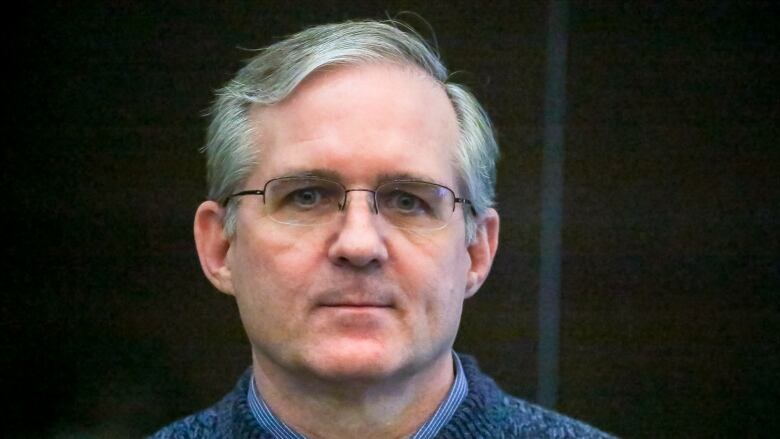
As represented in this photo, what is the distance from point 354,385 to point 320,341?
111mm

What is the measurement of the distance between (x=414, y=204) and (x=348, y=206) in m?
0.13

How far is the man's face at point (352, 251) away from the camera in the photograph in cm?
164

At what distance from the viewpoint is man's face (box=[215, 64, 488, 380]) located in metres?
1.64

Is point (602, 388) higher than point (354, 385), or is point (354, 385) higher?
point (354, 385)

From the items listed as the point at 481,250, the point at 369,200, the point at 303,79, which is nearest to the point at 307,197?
the point at 369,200

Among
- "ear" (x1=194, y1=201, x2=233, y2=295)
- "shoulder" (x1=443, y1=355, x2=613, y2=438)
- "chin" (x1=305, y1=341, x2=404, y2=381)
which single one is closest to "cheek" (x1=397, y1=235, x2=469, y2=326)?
"chin" (x1=305, y1=341, x2=404, y2=381)

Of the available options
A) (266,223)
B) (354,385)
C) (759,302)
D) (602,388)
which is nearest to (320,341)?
(354,385)

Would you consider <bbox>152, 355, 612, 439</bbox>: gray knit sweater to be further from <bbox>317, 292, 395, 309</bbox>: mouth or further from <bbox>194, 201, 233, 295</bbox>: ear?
<bbox>317, 292, 395, 309</bbox>: mouth

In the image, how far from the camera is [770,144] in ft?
9.02

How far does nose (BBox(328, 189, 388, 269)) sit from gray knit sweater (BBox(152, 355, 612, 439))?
1.35 ft

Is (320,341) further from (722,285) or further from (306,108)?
(722,285)

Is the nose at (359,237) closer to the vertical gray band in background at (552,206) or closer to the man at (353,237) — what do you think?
the man at (353,237)

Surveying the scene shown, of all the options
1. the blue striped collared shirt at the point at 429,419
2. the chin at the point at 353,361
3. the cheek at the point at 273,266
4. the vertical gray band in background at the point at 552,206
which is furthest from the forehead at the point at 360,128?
the vertical gray band in background at the point at 552,206

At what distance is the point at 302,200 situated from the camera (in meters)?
1.70
